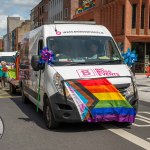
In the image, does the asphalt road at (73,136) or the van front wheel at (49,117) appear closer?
the asphalt road at (73,136)

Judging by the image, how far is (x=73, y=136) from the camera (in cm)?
744

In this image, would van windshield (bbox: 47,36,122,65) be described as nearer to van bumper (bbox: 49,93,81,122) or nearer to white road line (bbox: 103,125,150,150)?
van bumper (bbox: 49,93,81,122)

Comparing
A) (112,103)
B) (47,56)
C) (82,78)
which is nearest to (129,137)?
(112,103)

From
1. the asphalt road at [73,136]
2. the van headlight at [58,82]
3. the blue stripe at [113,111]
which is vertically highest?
the van headlight at [58,82]

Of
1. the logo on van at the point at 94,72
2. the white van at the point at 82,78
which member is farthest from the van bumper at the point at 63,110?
the logo on van at the point at 94,72

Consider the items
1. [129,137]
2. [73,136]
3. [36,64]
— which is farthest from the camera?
[36,64]

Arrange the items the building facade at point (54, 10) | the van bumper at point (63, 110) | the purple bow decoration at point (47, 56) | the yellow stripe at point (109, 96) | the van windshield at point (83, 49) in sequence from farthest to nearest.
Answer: the building facade at point (54, 10) < the van windshield at point (83, 49) < the purple bow decoration at point (47, 56) < the yellow stripe at point (109, 96) < the van bumper at point (63, 110)

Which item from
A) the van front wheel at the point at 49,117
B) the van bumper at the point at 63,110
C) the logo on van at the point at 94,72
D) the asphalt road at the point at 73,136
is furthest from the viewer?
the van front wheel at the point at 49,117

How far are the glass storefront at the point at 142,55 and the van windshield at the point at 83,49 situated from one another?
27.5 metres

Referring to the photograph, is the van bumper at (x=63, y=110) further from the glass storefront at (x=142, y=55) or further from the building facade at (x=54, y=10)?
the building facade at (x=54, y=10)

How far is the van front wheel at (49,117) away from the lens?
795 cm

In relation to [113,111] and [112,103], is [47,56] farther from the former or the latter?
[113,111]

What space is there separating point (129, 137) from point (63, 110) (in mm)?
1418

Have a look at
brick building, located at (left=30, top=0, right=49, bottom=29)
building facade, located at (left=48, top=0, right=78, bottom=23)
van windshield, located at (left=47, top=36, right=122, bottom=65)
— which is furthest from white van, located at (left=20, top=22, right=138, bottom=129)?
brick building, located at (left=30, top=0, right=49, bottom=29)
